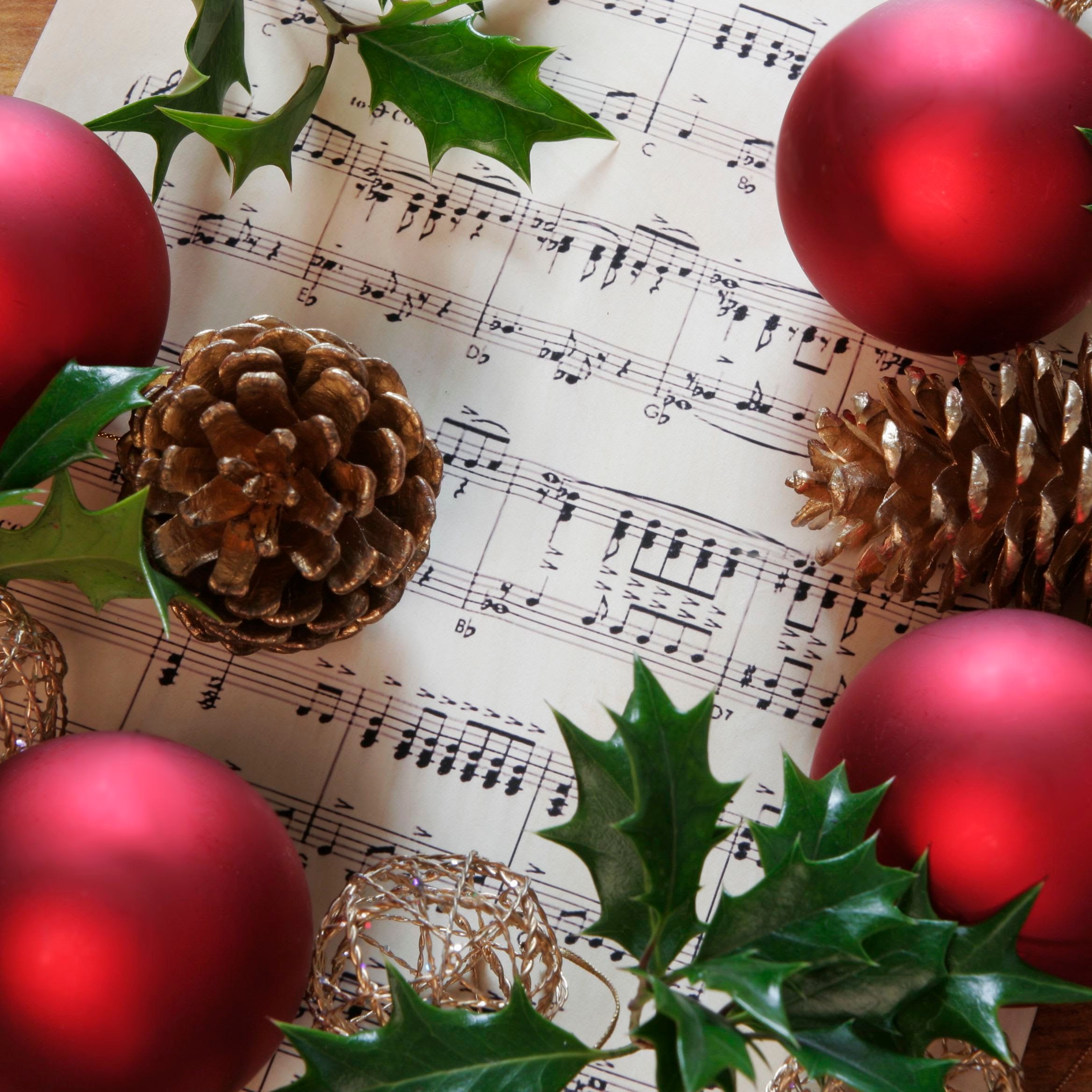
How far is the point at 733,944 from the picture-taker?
0.60 meters

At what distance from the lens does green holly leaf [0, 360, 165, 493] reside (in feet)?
2.24

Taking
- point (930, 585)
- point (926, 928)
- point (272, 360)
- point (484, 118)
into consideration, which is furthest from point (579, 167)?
point (926, 928)

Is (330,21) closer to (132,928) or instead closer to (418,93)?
(418,93)

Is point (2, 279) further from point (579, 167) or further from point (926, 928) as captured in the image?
point (926, 928)

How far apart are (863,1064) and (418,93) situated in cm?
73

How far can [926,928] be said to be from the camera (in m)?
0.61

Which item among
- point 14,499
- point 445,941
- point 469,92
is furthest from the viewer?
point 469,92

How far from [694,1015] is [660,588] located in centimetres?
38

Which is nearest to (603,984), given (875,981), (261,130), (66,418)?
(875,981)

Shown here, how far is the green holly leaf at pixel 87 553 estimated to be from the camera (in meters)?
0.66

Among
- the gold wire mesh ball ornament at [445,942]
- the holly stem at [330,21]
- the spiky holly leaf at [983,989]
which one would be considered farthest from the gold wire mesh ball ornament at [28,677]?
the spiky holly leaf at [983,989]

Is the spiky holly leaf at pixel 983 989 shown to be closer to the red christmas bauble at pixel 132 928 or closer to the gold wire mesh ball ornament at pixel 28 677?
the red christmas bauble at pixel 132 928

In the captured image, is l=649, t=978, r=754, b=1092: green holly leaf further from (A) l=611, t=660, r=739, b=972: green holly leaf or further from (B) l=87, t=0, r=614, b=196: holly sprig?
(B) l=87, t=0, r=614, b=196: holly sprig

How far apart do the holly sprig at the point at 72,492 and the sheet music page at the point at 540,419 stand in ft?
0.57
